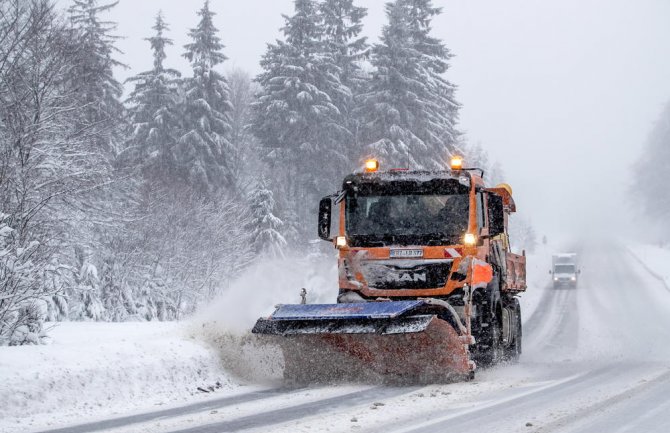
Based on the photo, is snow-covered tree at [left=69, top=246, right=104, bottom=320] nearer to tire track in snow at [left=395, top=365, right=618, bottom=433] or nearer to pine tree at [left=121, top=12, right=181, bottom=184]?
tire track in snow at [left=395, top=365, right=618, bottom=433]

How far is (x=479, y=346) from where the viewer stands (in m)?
11.2

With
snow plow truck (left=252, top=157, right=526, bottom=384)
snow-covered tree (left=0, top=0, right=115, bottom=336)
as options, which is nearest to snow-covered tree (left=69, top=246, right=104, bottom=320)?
snow-covered tree (left=0, top=0, right=115, bottom=336)

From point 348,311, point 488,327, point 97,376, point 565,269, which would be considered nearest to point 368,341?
point 348,311

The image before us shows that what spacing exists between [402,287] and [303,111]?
107ft

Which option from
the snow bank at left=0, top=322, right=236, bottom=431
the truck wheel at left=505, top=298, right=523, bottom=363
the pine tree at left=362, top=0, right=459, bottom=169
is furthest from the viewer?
the pine tree at left=362, top=0, right=459, bottom=169

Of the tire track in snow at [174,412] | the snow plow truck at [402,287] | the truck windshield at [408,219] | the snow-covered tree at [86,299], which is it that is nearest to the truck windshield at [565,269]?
the snow-covered tree at [86,299]

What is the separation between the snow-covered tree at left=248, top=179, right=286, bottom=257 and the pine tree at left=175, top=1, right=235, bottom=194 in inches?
168

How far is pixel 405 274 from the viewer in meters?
10.5

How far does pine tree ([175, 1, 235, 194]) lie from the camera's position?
40906 millimetres

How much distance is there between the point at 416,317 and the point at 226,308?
171 inches

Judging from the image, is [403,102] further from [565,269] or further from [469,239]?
[469,239]

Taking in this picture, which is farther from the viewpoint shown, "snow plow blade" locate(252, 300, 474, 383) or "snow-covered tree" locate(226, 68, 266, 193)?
"snow-covered tree" locate(226, 68, 266, 193)

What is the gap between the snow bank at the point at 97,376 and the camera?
7711 mm

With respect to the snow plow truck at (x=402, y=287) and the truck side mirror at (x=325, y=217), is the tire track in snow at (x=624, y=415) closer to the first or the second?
the snow plow truck at (x=402, y=287)
